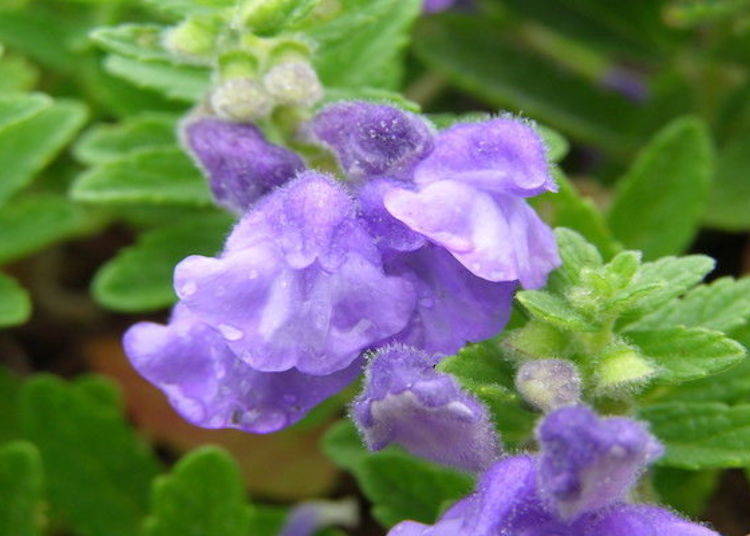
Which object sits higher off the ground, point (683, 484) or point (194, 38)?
point (194, 38)

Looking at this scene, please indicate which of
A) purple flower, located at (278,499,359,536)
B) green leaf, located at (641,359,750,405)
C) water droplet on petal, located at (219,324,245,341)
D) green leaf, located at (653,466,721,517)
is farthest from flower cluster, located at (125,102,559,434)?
green leaf, located at (653,466,721,517)

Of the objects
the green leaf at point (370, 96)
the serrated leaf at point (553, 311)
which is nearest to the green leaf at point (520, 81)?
the green leaf at point (370, 96)

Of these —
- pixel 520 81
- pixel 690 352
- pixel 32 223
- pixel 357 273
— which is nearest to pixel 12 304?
pixel 32 223

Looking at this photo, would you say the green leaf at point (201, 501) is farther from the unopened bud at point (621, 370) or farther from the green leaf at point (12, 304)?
the unopened bud at point (621, 370)

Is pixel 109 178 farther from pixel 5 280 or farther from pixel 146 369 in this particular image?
pixel 146 369

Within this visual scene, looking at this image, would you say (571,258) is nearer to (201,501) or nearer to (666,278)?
(666,278)

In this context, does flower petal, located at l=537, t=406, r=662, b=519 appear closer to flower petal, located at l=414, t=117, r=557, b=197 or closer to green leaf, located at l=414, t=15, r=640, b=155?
flower petal, located at l=414, t=117, r=557, b=197

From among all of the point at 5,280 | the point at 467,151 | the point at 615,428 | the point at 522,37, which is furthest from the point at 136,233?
the point at 615,428
